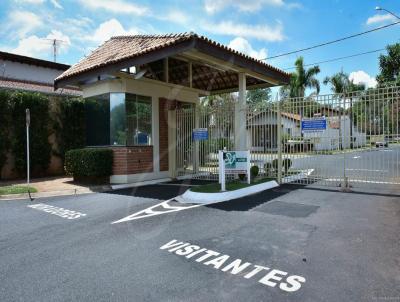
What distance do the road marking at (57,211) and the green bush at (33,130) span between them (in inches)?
226

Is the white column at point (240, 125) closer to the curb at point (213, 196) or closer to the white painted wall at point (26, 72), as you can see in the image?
the curb at point (213, 196)

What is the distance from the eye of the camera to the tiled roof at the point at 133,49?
30.9ft

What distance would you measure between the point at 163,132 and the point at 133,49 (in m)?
3.41

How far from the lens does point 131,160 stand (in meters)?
11.4

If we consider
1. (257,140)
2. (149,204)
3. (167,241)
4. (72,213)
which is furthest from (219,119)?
(167,241)

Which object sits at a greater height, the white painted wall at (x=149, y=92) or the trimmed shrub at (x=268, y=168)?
the white painted wall at (x=149, y=92)

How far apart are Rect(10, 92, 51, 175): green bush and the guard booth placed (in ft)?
4.77

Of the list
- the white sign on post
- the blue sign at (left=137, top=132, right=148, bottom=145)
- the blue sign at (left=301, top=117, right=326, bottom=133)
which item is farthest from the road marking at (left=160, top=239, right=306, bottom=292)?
the blue sign at (left=137, top=132, right=148, bottom=145)

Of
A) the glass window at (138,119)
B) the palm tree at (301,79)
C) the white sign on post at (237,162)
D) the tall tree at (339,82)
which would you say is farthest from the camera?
the tall tree at (339,82)

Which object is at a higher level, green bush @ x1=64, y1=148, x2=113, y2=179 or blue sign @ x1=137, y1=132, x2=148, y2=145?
blue sign @ x1=137, y1=132, x2=148, y2=145

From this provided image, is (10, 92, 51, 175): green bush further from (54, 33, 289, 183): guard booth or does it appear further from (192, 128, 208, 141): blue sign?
(192, 128, 208, 141): blue sign

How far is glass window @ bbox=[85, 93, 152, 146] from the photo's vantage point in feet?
37.6

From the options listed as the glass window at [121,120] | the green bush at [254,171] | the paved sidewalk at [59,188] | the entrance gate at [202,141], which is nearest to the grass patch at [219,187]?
the green bush at [254,171]

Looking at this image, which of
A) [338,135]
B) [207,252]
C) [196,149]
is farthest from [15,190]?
[338,135]
